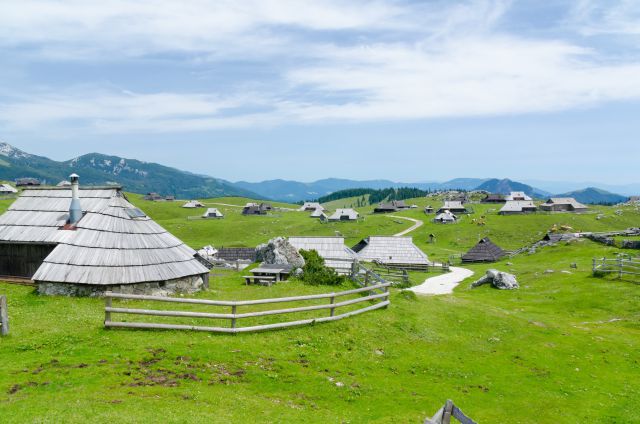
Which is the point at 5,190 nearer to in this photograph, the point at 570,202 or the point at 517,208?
the point at 517,208

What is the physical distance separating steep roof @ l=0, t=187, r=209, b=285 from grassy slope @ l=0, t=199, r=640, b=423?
6.69 ft

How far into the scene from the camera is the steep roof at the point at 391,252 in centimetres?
6519

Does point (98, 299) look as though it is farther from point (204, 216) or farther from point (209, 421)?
point (204, 216)

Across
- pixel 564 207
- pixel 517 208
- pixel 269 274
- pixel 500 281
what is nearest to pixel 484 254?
pixel 500 281

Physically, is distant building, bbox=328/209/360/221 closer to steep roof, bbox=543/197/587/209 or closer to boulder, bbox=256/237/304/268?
steep roof, bbox=543/197/587/209

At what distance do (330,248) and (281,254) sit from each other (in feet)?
28.7

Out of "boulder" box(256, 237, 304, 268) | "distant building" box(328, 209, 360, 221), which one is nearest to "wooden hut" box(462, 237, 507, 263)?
"boulder" box(256, 237, 304, 268)

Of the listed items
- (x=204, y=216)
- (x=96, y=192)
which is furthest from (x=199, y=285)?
(x=204, y=216)

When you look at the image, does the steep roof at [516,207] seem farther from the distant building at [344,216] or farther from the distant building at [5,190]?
the distant building at [5,190]

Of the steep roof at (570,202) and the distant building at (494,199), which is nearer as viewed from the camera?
the steep roof at (570,202)

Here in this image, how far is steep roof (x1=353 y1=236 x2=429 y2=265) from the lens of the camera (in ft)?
214

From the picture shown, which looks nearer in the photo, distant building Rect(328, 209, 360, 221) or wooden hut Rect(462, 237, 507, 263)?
wooden hut Rect(462, 237, 507, 263)

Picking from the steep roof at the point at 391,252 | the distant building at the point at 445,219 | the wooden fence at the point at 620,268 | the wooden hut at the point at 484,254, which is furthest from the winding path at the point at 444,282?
the distant building at the point at 445,219

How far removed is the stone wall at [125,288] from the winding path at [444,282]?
2269 cm
